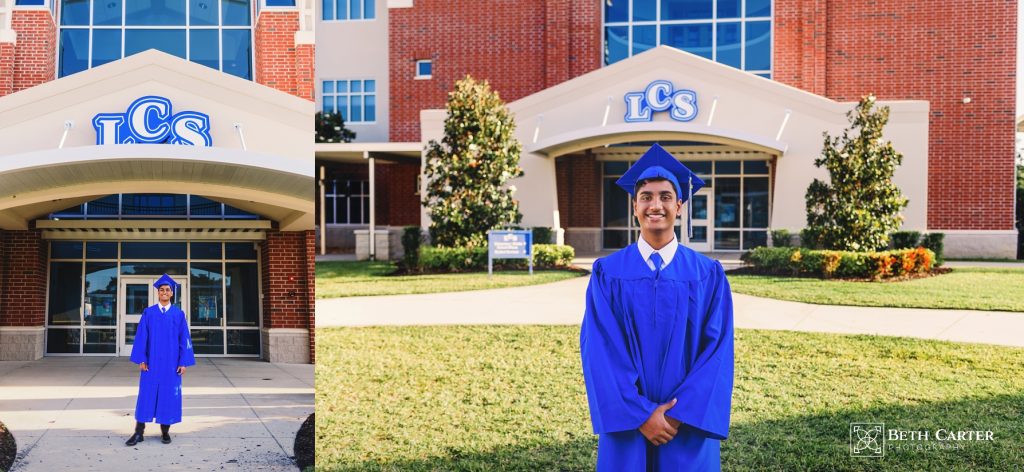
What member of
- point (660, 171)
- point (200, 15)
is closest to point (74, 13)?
point (200, 15)

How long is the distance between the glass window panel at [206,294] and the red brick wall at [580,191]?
2.28m

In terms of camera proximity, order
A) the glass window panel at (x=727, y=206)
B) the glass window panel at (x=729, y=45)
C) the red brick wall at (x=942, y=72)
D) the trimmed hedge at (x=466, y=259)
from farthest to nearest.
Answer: the glass window panel at (x=729, y=45) < the trimmed hedge at (x=466, y=259) < the red brick wall at (x=942, y=72) < the glass window panel at (x=727, y=206)

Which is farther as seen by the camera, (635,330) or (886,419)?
(886,419)

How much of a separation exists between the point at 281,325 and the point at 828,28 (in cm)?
389

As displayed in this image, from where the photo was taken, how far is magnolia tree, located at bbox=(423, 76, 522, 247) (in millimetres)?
5434

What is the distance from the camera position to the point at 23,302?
3264 mm

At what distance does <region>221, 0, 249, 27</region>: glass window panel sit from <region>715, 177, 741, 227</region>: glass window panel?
8.38 feet

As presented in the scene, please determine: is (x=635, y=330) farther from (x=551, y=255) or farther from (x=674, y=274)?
(x=551, y=255)

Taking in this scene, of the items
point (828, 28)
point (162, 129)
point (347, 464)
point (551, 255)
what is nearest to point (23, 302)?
point (162, 129)

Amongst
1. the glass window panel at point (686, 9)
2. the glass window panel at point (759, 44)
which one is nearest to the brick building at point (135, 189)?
the glass window panel at point (686, 9)

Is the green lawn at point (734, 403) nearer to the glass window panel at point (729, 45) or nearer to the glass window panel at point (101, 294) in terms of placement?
the glass window panel at point (101, 294)

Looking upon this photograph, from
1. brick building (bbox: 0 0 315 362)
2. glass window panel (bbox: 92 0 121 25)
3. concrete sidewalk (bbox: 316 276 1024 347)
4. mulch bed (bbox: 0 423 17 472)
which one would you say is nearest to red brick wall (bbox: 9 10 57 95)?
brick building (bbox: 0 0 315 362)

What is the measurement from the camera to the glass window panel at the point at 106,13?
3.61 m

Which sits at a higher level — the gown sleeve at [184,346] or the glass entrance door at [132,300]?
the glass entrance door at [132,300]
